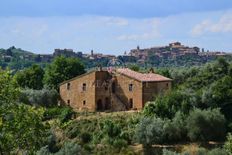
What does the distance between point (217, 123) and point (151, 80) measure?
10414 millimetres

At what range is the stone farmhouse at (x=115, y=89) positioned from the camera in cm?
5175

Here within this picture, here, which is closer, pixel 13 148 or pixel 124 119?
pixel 13 148

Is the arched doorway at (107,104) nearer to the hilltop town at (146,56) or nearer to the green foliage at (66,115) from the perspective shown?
the green foliage at (66,115)

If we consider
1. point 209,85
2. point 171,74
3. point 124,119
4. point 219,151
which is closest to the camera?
point 219,151

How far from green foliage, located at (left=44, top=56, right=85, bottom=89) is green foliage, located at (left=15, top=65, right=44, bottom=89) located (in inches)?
64.9

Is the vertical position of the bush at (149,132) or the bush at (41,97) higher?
the bush at (41,97)

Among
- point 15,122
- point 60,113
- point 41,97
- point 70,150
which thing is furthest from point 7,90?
point 41,97

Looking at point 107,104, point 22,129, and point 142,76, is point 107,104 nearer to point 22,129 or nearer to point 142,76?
point 142,76

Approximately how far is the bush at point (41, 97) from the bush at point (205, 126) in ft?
65.1

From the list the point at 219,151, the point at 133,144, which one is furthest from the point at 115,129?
the point at 219,151

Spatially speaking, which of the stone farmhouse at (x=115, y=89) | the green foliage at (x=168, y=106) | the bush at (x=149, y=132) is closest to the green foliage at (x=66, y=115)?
the stone farmhouse at (x=115, y=89)

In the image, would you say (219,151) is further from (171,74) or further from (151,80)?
(171,74)

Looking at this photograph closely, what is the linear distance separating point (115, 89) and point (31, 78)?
1722 cm

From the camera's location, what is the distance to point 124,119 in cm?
4794
